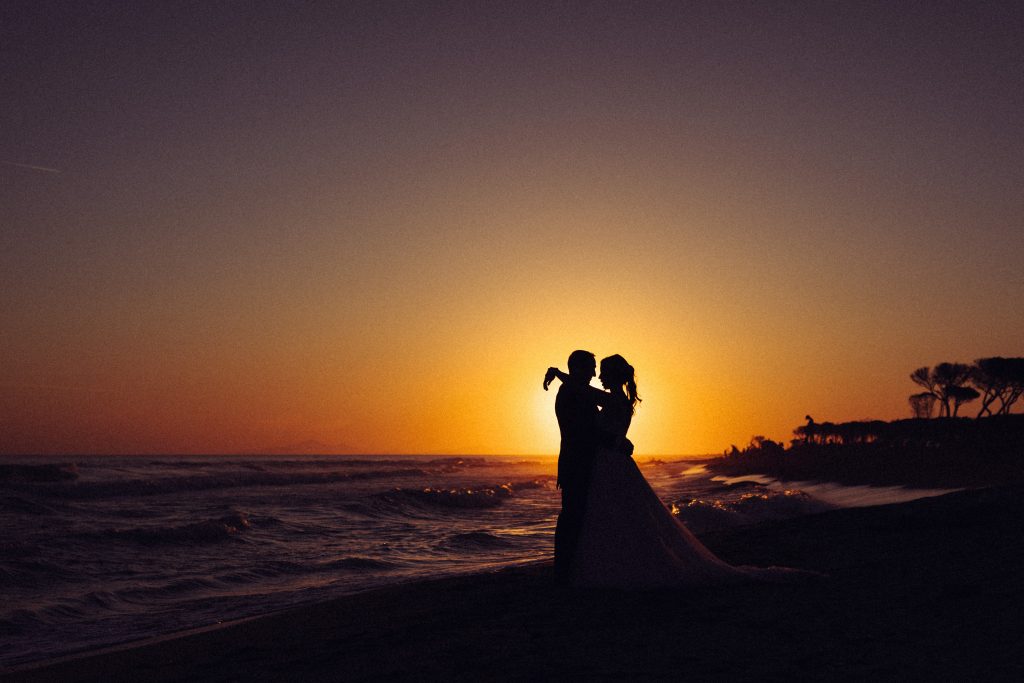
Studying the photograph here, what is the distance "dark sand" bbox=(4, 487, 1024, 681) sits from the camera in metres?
3.99

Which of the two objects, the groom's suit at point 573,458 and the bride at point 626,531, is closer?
the bride at point 626,531

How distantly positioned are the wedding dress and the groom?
13 centimetres

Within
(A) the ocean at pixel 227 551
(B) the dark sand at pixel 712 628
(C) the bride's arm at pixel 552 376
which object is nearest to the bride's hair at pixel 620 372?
(C) the bride's arm at pixel 552 376

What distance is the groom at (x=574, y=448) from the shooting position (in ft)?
22.4

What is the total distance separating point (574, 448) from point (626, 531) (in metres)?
0.91

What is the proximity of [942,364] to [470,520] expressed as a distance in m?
73.2

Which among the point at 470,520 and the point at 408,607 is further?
the point at 470,520

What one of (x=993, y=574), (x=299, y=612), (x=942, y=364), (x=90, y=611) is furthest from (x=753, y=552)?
(x=942, y=364)

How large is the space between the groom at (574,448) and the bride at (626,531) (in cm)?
10

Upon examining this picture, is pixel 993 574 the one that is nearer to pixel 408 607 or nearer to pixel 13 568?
pixel 408 607

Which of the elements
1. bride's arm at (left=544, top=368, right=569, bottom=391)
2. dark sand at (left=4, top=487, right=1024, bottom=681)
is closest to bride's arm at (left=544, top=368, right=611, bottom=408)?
bride's arm at (left=544, top=368, right=569, bottom=391)

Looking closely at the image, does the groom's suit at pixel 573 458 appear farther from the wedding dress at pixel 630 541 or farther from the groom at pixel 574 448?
the wedding dress at pixel 630 541

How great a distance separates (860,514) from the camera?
899cm

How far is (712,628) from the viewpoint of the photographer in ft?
15.8
